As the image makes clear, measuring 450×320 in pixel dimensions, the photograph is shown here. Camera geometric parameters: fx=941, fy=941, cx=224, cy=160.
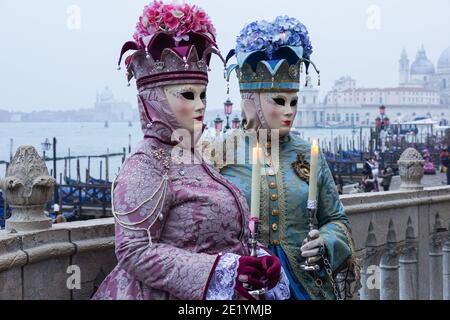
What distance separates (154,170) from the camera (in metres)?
3.31

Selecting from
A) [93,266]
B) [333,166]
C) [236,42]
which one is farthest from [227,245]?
[333,166]

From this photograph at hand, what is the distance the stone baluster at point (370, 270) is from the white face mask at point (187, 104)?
2462mm

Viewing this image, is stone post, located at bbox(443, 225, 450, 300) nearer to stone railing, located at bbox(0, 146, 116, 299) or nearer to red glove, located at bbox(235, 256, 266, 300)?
stone railing, located at bbox(0, 146, 116, 299)

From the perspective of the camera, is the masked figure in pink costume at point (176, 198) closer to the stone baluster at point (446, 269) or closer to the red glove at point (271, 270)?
the red glove at point (271, 270)

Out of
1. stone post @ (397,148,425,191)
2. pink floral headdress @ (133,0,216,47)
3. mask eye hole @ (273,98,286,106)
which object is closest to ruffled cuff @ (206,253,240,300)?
pink floral headdress @ (133,0,216,47)

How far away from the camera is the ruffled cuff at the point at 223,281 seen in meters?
3.20

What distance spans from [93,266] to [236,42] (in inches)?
46.2

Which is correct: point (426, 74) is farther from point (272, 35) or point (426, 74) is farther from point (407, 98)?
point (272, 35)

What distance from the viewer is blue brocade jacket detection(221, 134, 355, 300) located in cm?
397

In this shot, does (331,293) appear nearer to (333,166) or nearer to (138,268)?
(138,268)

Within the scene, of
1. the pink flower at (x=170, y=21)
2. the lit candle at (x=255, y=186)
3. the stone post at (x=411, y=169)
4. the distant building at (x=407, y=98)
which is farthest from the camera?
the distant building at (x=407, y=98)

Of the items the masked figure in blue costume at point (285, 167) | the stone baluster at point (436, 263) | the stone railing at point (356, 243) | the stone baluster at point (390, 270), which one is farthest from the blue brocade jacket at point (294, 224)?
the stone baluster at point (436, 263)

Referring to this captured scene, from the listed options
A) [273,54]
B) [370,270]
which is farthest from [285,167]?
[370,270]

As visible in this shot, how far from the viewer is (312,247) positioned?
370 cm
